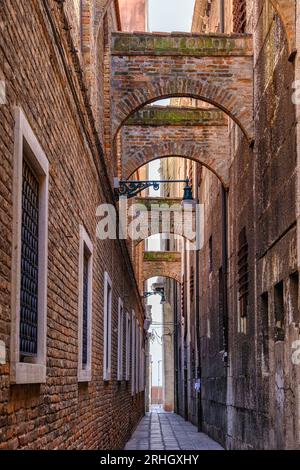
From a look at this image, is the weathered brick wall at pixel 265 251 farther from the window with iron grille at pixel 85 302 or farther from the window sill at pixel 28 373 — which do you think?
the window sill at pixel 28 373

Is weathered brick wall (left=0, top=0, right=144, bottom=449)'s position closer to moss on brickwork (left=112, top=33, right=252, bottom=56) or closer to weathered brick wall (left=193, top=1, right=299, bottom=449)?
weathered brick wall (left=193, top=1, right=299, bottom=449)

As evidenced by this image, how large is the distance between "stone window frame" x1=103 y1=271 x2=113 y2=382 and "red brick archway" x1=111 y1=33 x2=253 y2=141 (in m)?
3.00

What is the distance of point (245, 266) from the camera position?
15383mm

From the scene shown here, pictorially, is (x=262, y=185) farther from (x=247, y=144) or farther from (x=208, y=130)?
(x=208, y=130)

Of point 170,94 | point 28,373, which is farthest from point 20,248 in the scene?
point 170,94

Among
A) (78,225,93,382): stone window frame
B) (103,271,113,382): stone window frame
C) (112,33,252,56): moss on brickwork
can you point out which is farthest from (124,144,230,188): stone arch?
(78,225,93,382): stone window frame

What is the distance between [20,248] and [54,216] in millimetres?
1855

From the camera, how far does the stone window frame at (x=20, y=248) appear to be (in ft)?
16.3

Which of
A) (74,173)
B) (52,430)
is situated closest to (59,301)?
(52,430)

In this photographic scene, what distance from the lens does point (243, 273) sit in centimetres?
1555

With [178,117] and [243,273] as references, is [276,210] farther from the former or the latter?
[178,117]

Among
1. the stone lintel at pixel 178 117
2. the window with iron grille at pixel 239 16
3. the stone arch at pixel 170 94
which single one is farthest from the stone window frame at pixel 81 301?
the stone lintel at pixel 178 117

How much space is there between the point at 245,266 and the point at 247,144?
194 centimetres

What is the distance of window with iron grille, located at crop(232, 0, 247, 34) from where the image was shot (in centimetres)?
1595
